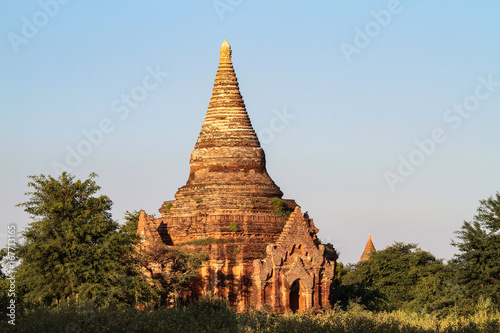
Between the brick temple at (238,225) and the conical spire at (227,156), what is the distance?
4cm

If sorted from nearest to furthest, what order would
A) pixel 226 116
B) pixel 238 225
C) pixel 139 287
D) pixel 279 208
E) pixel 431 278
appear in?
1. pixel 139 287
2. pixel 238 225
3. pixel 279 208
4. pixel 226 116
5. pixel 431 278

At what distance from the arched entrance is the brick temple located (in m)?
0.04

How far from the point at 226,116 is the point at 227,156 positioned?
2074 millimetres

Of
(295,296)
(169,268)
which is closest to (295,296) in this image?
(295,296)

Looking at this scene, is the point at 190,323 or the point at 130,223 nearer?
the point at 190,323

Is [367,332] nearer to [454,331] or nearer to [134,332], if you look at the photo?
[454,331]

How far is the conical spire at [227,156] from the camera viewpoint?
158 ft

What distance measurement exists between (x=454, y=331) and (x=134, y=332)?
415 inches

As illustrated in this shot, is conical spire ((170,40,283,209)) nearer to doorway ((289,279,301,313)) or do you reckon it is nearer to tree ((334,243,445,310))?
doorway ((289,279,301,313))

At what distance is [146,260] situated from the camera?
Answer: 43969 millimetres

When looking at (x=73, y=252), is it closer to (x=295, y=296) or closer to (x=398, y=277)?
(x=295, y=296)

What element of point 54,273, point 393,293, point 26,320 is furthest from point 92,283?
point 393,293

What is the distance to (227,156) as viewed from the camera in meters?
49.3

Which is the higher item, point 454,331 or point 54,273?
point 54,273
